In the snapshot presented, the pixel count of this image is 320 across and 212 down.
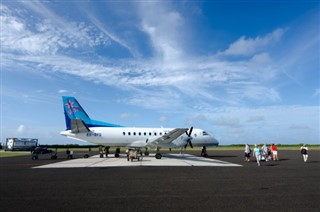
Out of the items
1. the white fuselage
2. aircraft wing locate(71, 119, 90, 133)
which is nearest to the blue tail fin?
the white fuselage

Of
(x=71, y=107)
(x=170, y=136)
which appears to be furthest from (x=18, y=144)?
(x=170, y=136)

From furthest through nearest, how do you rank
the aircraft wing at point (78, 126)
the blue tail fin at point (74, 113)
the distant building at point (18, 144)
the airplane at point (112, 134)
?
1. the distant building at point (18, 144)
2. the blue tail fin at point (74, 113)
3. the airplane at point (112, 134)
4. the aircraft wing at point (78, 126)

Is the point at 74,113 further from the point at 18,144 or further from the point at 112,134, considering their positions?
the point at 18,144

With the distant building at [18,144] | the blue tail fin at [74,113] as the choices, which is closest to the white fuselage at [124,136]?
the blue tail fin at [74,113]

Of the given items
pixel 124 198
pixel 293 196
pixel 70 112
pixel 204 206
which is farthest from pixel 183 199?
pixel 70 112

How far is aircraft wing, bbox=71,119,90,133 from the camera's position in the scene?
97.7 ft

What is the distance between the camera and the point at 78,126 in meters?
30.2

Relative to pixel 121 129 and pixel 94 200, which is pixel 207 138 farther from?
pixel 94 200

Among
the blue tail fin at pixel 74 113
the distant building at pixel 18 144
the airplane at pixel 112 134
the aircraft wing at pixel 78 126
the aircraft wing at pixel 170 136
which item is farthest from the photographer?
the distant building at pixel 18 144

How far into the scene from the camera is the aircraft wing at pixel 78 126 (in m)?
29.8

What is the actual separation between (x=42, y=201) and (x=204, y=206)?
5351 millimetres

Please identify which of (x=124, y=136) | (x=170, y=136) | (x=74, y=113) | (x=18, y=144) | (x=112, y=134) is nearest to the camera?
(x=170, y=136)

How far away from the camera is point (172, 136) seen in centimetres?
2953

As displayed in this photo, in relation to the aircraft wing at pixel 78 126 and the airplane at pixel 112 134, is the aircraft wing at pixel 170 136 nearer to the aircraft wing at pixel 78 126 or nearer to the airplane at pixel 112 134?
the airplane at pixel 112 134
